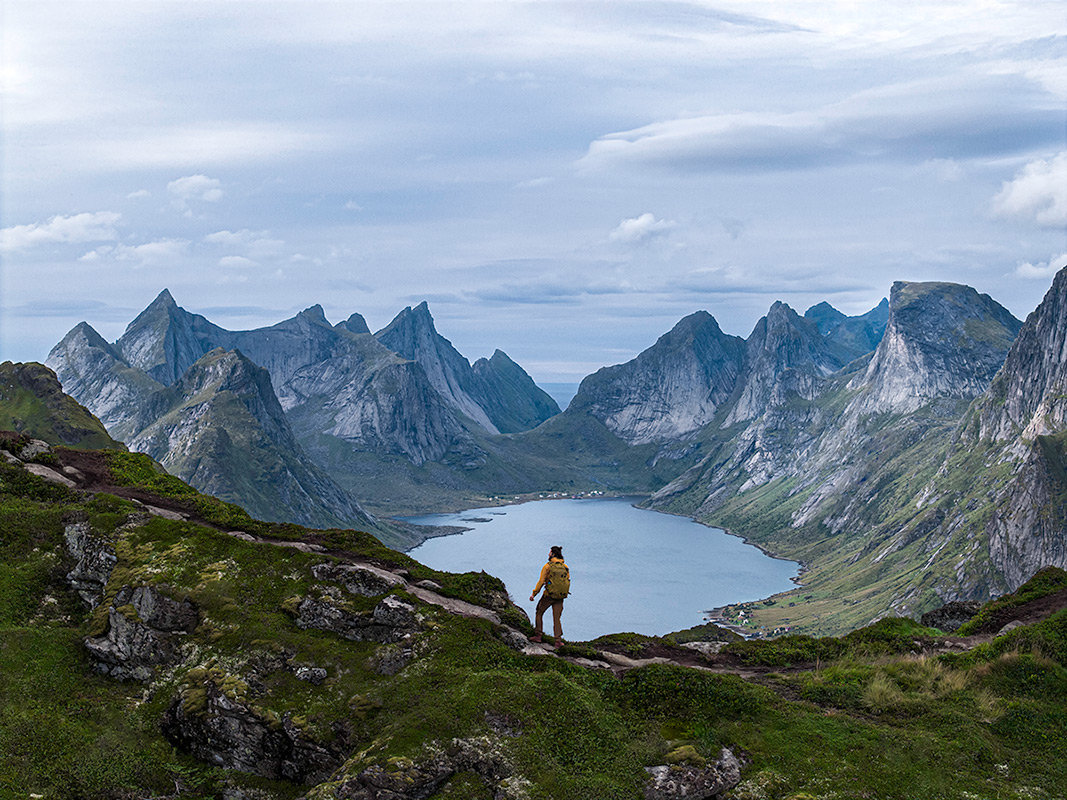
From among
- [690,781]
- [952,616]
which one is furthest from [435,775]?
[952,616]

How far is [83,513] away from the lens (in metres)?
43.1

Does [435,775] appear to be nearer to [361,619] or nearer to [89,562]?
[361,619]

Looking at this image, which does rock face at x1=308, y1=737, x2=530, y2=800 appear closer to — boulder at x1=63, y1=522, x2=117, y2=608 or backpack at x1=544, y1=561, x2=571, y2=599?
backpack at x1=544, y1=561, x2=571, y2=599

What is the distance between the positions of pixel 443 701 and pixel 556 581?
8.52m

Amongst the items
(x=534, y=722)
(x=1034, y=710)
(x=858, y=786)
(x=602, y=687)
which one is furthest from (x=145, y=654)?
(x=1034, y=710)

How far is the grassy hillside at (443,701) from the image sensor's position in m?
27.6

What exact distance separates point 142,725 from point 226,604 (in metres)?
6.40

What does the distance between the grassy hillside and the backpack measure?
9.24ft

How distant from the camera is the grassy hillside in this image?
2756 centimetres

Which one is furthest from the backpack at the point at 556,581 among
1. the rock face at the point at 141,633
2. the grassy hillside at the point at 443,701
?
the rock face at the point at 141,633

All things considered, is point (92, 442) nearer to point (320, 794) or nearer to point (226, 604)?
point (226, 604)

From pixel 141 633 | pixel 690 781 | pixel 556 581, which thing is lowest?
pixel 690 781

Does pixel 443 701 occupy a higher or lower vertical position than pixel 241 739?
higher

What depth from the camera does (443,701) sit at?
99.2 feet
